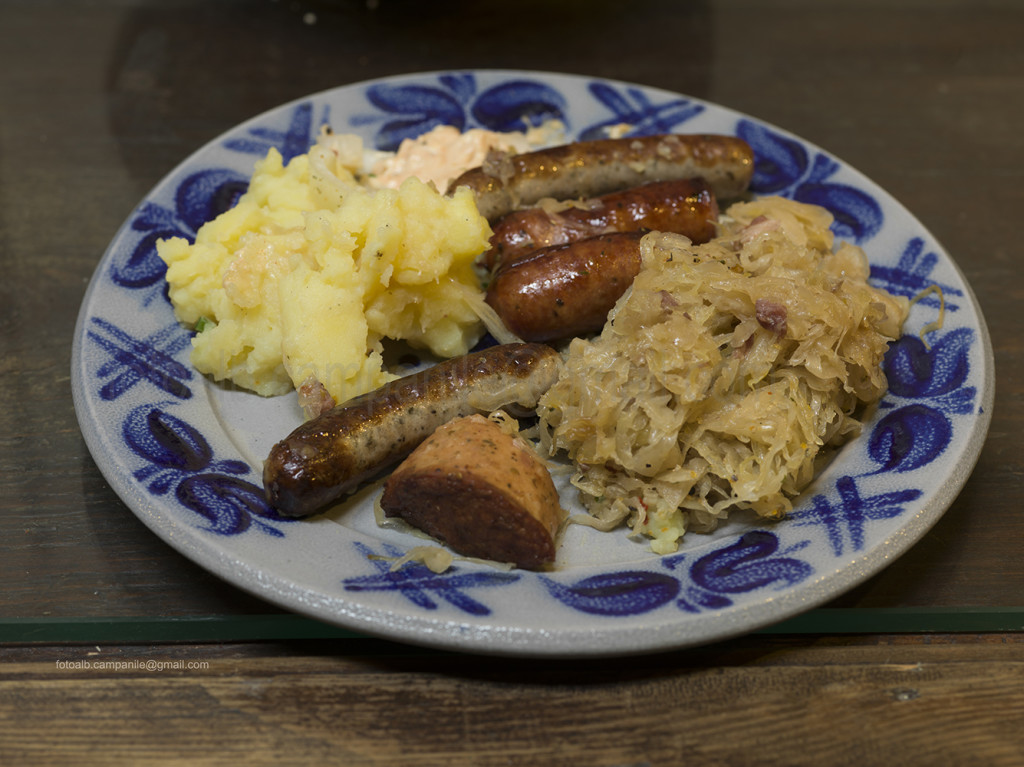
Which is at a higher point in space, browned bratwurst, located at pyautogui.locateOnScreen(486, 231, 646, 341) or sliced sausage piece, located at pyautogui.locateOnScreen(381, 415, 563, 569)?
browned bratwurst, located at pyautogui.locateOnScreen(486, 231, 646, 341)

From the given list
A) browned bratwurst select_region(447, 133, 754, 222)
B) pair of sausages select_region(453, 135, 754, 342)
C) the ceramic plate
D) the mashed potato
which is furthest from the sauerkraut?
browned bratwurst select_region(447, 133, 754, 222)

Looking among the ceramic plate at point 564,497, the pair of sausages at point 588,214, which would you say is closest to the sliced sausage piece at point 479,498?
the ceramic plate at point 564,497

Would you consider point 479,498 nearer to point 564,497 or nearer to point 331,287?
point 564,497

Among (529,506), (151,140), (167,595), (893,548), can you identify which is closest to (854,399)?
(893,548)

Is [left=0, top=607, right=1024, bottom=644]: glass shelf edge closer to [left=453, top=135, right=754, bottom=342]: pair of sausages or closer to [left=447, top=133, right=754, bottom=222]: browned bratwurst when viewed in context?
[left=453, top=135, right=754, bottom=342]: pair of sausages

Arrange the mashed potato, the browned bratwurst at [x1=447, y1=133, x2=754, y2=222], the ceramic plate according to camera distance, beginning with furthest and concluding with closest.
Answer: the browned bratwurst at [x1=447, y1=133, x2=754, y2=222], the mashed potato, the ceramic plate

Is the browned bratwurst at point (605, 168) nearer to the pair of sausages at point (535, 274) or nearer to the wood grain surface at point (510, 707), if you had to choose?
the pair of sausages at point (535, 274)
